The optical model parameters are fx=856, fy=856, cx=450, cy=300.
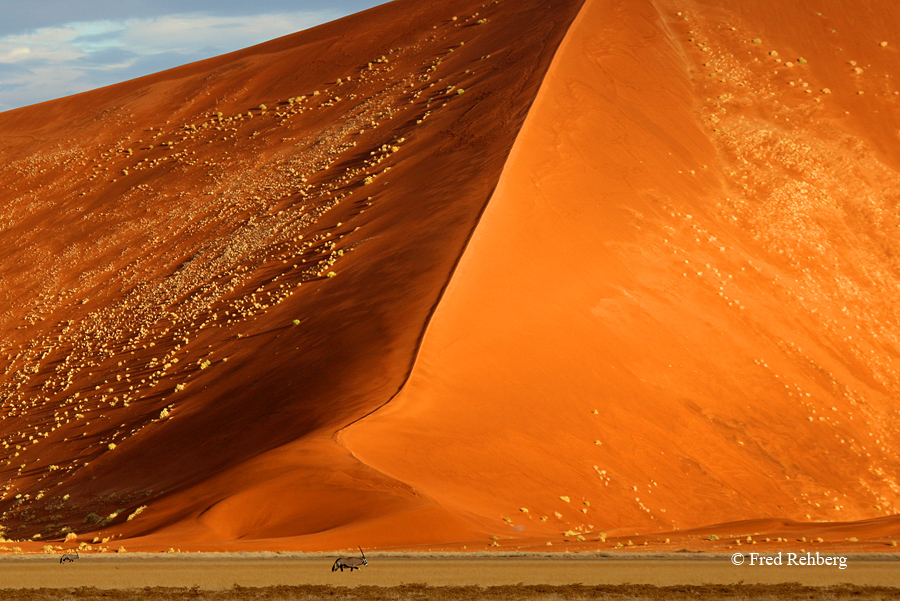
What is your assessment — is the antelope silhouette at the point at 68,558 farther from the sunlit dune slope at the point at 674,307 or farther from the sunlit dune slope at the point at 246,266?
the sunlit dune slope at the point at 674,307

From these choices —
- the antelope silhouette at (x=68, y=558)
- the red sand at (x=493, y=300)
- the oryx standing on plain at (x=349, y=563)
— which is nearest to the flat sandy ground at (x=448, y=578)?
the oryx standing on plain at (x=349, y=563)

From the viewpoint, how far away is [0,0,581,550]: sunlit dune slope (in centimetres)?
1331

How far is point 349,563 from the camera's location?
30.3 feet

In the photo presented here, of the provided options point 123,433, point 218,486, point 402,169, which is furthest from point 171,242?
point 218,486

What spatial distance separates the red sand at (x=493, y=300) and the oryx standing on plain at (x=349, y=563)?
1128 mm

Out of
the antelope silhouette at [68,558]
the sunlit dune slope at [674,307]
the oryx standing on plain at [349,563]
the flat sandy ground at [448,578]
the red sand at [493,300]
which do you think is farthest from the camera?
the sunlit dune slope at [674,307]

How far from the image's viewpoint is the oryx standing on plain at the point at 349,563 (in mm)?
9180

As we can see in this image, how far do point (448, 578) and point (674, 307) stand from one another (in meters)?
11.6

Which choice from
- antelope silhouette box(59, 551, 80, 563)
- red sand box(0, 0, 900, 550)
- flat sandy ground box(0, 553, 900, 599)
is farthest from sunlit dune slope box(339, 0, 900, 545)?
antelope silhouette box(59, 551, 80, 563)

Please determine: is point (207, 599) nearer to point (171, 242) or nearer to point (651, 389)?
point (651, 389)

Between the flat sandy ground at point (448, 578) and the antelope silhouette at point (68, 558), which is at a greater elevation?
the antelope silhouette at point (68, 558)

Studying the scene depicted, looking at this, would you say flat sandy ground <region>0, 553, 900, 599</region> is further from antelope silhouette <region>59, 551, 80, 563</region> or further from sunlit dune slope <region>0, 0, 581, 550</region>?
sunlit dune slope <region>0, 0, 581, 550</region>

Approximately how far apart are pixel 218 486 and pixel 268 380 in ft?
15.6

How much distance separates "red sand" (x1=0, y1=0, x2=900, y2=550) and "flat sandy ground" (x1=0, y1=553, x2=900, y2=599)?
0.98 m
